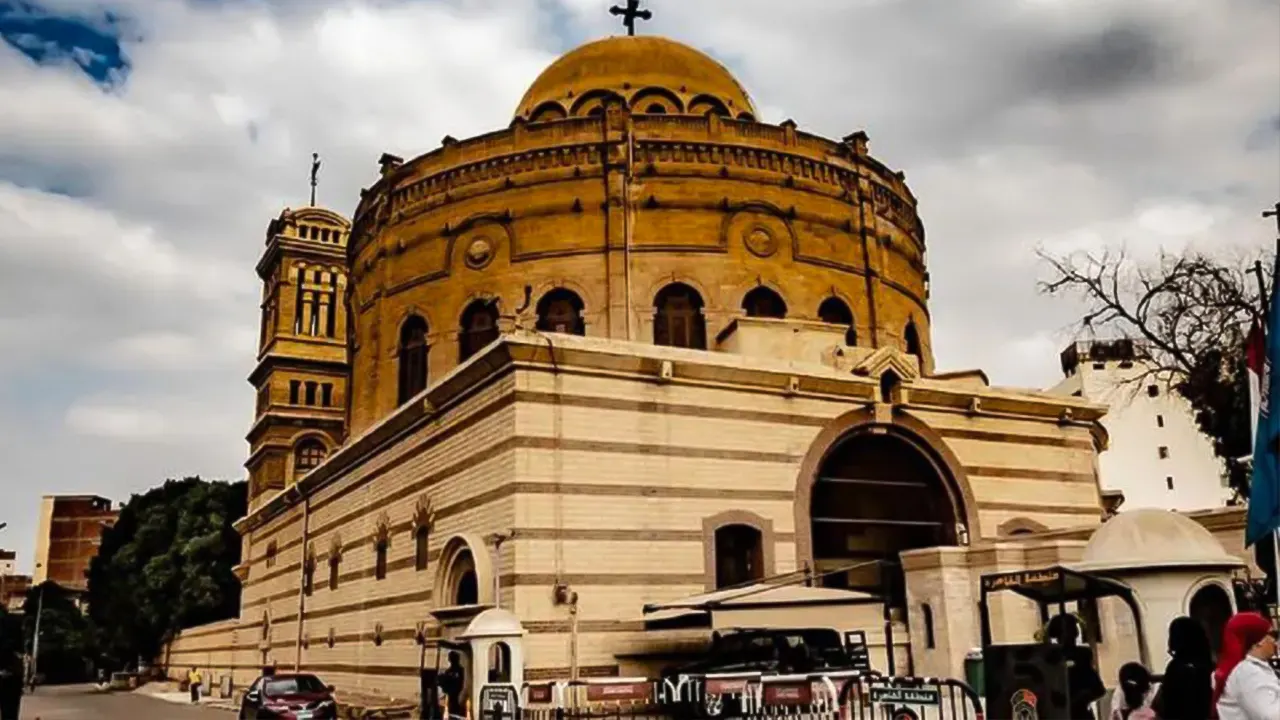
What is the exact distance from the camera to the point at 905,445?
2328 cm

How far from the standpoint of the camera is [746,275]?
26.8 m

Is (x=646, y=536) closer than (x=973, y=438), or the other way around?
(x=646, y=536)

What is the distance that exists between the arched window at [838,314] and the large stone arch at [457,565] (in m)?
11.8

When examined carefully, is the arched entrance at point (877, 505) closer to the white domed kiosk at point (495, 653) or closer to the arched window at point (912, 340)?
the arched window at point (912, 340)

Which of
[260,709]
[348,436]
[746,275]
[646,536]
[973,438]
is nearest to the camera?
[646,536]

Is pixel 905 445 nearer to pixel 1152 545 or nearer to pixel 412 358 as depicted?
pixel 1152 545

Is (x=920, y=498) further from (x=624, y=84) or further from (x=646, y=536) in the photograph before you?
(x=624, y=84)

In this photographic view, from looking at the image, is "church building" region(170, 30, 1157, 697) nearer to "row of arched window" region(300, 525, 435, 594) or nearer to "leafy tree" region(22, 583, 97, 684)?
"row of arched window" region(300, 525, 435, 594)

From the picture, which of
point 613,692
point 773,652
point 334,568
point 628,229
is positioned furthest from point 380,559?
point 773,652

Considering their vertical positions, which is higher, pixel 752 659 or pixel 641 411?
pixel 641 411

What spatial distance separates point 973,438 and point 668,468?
768 centimetres

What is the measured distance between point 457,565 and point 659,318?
862cm

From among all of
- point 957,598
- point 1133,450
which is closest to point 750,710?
point 957,598

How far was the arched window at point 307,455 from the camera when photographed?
49.7 metres
